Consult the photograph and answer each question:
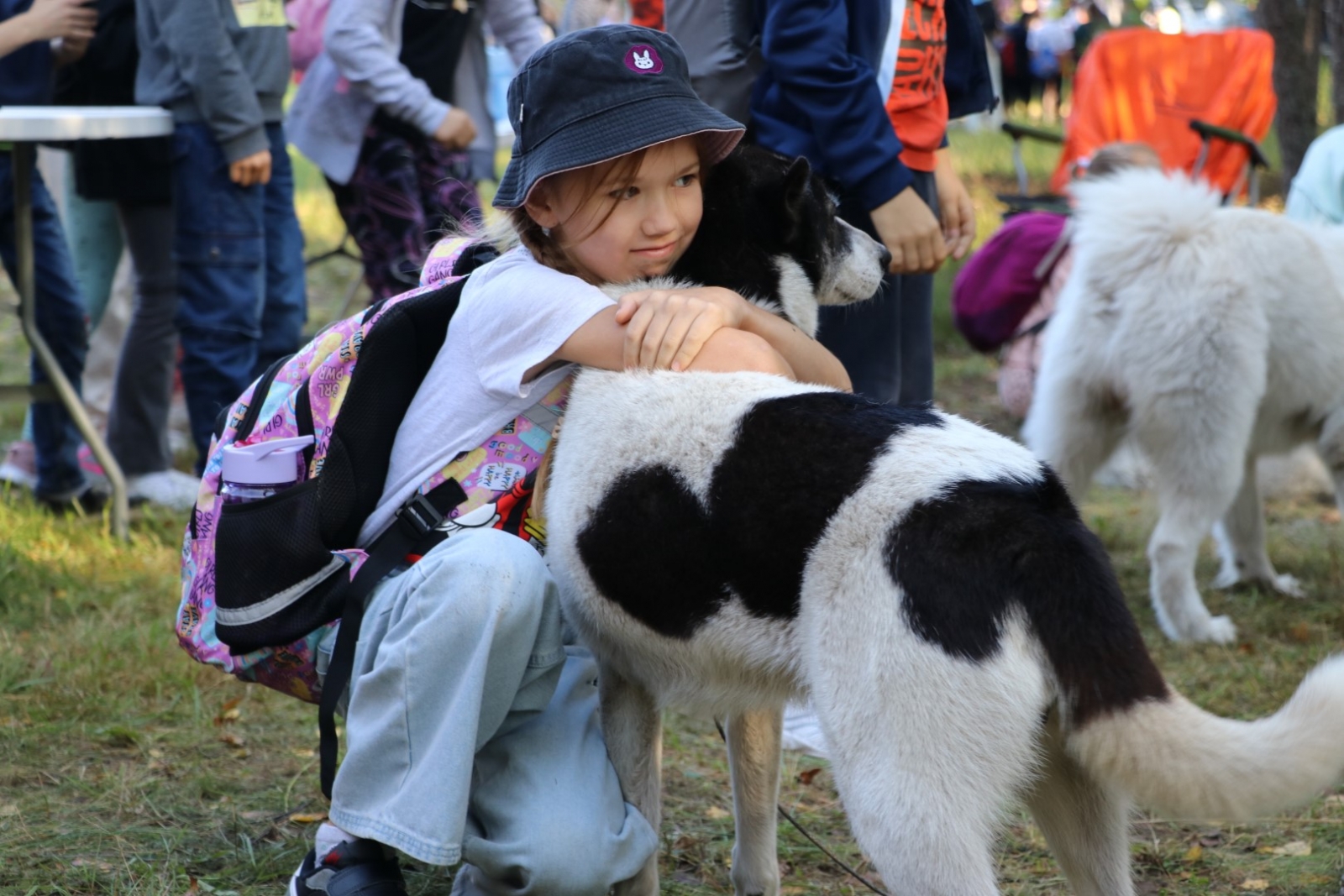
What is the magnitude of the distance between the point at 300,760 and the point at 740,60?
181 centimetres

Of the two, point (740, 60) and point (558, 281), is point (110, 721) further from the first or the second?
point (740, 60)

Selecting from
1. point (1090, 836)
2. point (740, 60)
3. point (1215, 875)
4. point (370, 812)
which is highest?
point (740, 60)

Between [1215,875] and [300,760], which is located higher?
[1215,875]

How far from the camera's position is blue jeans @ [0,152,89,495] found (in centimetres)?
454

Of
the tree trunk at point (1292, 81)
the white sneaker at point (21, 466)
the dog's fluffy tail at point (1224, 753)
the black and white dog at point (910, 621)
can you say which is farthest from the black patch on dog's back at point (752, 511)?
the tree trunk at point (1292, 81)

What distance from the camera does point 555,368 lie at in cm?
202

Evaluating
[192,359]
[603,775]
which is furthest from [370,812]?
[192,359]

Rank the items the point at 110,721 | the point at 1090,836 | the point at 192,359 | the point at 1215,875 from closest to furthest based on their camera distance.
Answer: the point at 1090,836 < the point at 1215,875 < the point at 110,721 < the point at 192,359

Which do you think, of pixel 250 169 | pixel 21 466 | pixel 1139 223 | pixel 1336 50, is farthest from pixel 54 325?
pixel 1336 50

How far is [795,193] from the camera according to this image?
6.98ft

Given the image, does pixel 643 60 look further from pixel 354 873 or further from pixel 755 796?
pixel 354 873

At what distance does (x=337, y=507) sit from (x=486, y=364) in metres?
0.33

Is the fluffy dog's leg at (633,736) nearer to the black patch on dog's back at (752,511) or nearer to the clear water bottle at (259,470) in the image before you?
the black patch on dog's back at (752,511)

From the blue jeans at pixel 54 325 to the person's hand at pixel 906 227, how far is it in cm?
308
